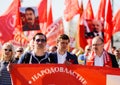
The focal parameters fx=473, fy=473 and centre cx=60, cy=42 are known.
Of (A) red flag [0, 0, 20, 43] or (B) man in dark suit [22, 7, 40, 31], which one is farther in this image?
(A) red flag [0, 0, 20, 43]

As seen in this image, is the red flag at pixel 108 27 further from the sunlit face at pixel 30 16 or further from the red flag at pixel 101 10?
the sunlit face at pixel 30 16

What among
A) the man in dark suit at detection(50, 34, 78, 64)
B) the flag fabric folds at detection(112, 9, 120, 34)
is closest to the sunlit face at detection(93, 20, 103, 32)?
the flag fabric folds at detection(112, 9, 120, 34)

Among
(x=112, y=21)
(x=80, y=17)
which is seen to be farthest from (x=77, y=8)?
(x=112, y=21)

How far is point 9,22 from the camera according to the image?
1596 centimetres

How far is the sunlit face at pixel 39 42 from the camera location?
270 inches

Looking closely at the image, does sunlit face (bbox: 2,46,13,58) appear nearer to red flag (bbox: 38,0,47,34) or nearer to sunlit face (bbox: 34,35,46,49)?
sunlit face (bbox: 34,35,46,49)

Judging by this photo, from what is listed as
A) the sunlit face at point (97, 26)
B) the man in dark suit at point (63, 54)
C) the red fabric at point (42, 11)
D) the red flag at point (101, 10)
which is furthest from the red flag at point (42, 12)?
the man in dark suit at point (63, 54)

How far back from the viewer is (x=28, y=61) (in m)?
6.93

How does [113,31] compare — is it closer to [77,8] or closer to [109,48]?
[109,48]

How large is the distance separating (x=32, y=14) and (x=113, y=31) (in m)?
2.76

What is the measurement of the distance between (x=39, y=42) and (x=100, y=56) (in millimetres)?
1093

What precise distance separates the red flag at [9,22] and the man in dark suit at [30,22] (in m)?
0.44

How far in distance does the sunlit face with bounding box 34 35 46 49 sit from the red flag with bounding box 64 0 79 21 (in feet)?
31.9

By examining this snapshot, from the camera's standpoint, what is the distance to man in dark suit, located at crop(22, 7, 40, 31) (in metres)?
15.4
